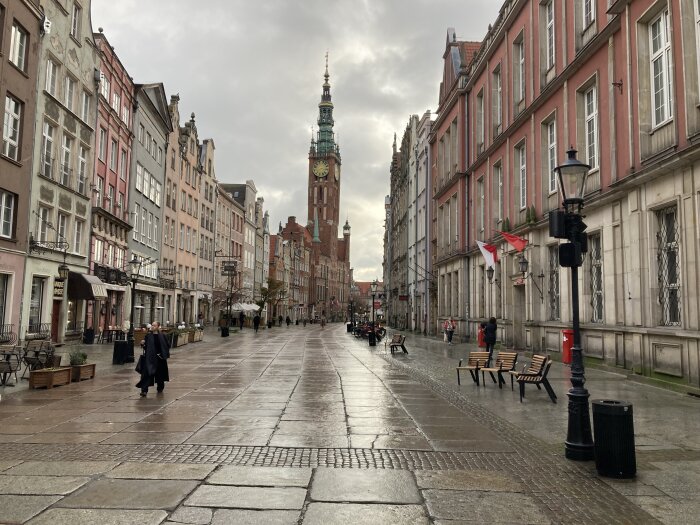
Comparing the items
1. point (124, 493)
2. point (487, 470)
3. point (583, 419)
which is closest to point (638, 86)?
point (583, 419)

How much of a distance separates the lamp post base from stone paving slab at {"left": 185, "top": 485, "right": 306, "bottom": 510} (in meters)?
3.47

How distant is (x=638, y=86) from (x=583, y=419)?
11596mm

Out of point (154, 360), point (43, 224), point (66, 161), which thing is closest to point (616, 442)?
point (154, 360)

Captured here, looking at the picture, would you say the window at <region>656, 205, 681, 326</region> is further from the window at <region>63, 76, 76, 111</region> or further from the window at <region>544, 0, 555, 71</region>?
the window at <region>63, 76, 76, 111</region>

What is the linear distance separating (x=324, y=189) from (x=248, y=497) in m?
140

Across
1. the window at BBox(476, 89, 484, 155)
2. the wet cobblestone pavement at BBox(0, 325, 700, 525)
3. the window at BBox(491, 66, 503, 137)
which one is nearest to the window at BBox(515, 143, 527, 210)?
the window at BBox(491, 66, 503, 137)

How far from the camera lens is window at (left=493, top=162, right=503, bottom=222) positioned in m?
29.8

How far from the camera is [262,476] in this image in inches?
247

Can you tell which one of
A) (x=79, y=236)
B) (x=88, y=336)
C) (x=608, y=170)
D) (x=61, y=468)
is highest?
(x=608, y=170)

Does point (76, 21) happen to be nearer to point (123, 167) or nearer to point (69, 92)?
point (69, 92)

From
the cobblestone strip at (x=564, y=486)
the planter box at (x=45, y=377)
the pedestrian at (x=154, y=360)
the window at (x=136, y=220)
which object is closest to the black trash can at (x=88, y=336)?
the window at (x=136, y=220)

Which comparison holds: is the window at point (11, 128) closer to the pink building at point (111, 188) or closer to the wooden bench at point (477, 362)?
the pink building at point (111, 188)

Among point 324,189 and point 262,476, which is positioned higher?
point 324,189

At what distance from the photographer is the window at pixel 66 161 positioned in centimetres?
2728
